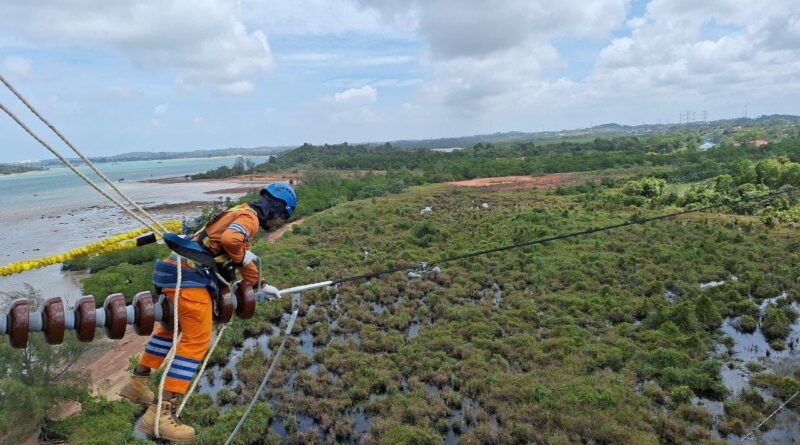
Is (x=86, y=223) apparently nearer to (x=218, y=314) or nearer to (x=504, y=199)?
(x=504, y=199)

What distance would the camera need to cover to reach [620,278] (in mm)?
18062

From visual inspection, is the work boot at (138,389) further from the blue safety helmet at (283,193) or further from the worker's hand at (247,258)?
the blue safety helmet at (283,193)

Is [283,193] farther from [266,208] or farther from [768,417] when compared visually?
[768,417]

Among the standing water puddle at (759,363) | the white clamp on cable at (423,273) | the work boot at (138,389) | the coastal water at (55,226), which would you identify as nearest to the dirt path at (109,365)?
the coastal water at (55,226)

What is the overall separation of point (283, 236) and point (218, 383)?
1658cm

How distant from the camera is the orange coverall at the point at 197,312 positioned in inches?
119

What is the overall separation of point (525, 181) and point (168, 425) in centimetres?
4972

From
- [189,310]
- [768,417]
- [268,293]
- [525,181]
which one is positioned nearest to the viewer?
[189,310]

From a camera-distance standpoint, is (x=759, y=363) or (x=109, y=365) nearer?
(x=759, y=363)

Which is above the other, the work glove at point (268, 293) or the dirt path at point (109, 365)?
the work glove at point (268, 293)

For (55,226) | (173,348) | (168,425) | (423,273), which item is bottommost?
(423,273)

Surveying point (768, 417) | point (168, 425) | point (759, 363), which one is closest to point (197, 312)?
point (168, 425)

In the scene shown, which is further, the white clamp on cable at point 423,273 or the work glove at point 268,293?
the white clamp on cable at point 423,273

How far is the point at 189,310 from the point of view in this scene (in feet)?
9.98
